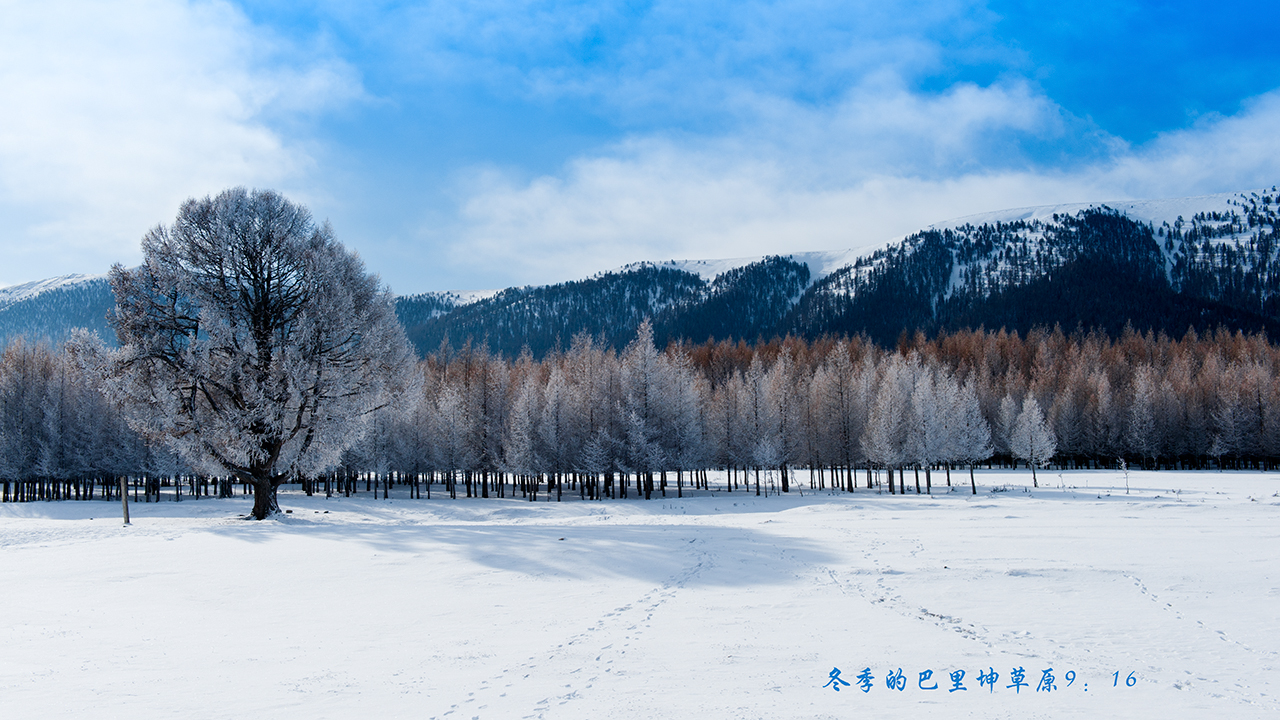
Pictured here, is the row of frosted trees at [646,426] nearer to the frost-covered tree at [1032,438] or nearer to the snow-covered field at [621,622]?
the frost-covered tree at [1032,438]

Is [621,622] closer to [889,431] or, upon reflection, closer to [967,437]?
[889,431]

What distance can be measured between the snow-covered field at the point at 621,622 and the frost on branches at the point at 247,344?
3.99 meters

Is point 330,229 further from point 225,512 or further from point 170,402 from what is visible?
point 225,512

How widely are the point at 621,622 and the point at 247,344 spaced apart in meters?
20.0

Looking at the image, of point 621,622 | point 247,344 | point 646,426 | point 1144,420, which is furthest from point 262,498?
point 1144,420

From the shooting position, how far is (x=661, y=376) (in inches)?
2046

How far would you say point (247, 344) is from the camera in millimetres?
23281

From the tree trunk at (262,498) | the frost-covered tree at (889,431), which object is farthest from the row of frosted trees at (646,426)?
the tree trunk at (262,498)

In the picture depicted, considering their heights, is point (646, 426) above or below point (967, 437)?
above

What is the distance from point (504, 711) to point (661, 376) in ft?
148

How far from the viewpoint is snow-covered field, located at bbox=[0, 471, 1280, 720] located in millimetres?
7398

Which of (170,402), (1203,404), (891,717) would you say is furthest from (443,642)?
(1203,404)

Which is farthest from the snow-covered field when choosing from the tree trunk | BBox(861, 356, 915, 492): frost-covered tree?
BBox(861, 356, 915, 492): frost-covered tree

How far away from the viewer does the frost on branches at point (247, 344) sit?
2325cm
